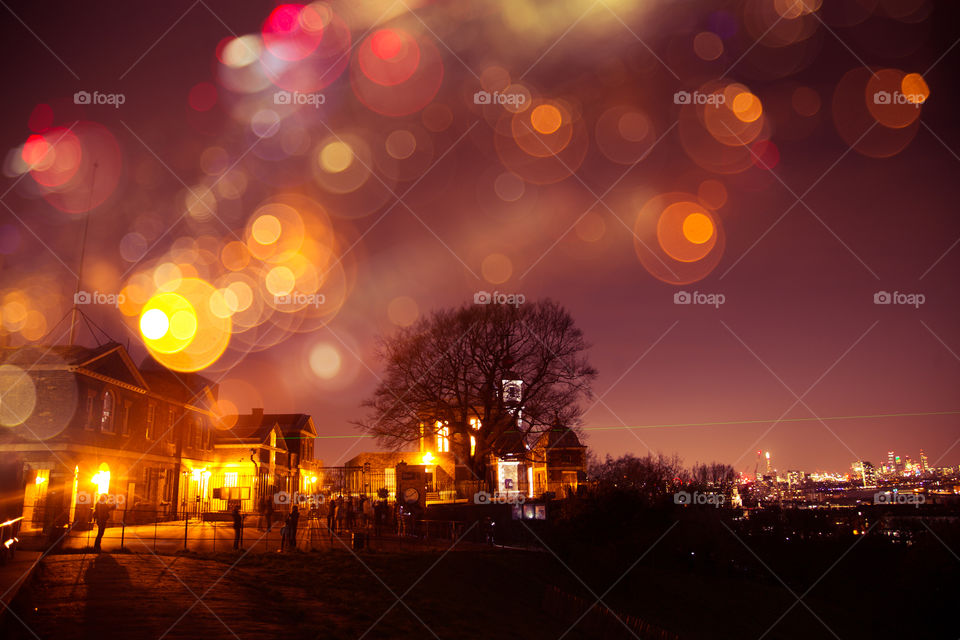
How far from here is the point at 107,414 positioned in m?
28.3

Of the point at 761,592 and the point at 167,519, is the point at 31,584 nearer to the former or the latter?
the point at 167,519

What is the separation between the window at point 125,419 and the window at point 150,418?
2.11 metres

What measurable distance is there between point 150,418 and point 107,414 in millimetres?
4799

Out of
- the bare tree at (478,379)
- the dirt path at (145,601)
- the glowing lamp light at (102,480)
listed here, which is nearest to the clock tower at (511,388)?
the bare tree at (478,379)

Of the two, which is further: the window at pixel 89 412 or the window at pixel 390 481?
the window at pixel 390 481

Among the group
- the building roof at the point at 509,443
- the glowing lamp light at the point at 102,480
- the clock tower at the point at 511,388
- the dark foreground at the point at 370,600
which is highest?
the clock tower at the point at 511,388

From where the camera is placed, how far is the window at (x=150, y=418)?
32.5 meters

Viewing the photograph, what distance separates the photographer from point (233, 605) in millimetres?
11695

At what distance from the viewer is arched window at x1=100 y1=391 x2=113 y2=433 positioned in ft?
91.1

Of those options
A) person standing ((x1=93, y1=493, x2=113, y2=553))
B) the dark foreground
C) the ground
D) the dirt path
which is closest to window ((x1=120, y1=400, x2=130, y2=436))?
person standing ((x1=93, y1=493, x2=113, y2=553))

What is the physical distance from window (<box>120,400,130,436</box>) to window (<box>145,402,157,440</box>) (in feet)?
6.93

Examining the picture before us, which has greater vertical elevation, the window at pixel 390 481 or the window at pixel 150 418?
the window at pixel 150 418

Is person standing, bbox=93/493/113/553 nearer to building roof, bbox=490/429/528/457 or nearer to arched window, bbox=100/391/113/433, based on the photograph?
arched window, bbox=100/391/113/433

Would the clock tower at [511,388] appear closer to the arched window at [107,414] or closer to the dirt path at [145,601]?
the arched window at [107,414]
